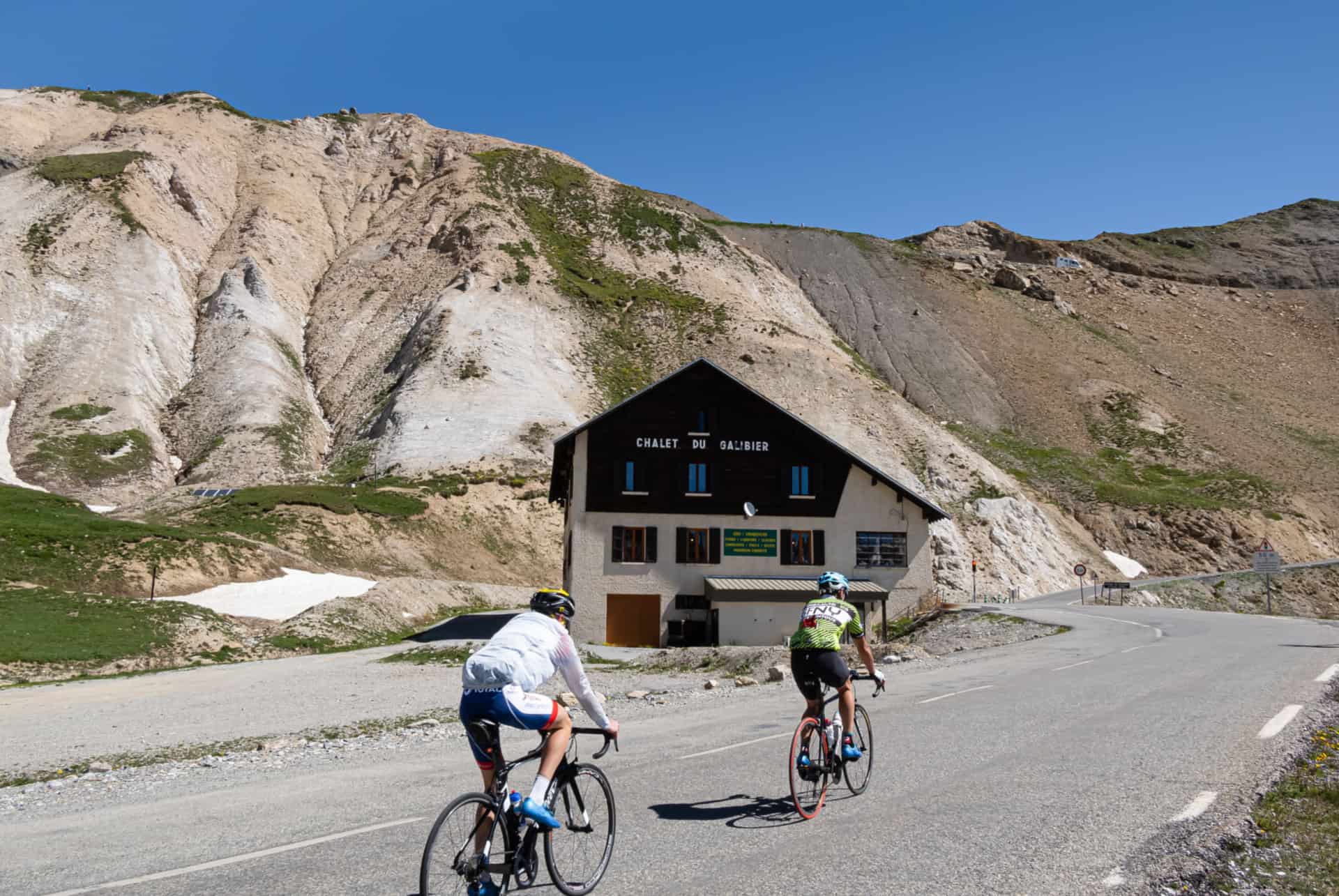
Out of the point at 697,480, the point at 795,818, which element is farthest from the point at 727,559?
the point at 795,818

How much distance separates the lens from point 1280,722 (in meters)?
12.7

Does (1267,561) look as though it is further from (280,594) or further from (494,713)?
(494,713)

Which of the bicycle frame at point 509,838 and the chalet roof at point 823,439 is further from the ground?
the chalet roof at point 823,439

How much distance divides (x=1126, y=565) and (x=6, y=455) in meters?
88.4

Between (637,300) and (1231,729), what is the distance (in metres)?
94.9

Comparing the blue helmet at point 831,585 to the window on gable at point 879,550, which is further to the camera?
the window on gable at point 879,550

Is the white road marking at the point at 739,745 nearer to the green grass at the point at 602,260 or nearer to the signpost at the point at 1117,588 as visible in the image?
the signpost at the point at 1117,588

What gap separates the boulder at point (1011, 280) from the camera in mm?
128625

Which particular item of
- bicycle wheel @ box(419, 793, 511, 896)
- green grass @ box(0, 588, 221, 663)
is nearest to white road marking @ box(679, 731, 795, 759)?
bicycle wheel @ box(419, 793, 511, 896)

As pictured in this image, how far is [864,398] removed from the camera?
8375cm

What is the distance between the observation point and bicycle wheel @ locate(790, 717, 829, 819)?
8656mm

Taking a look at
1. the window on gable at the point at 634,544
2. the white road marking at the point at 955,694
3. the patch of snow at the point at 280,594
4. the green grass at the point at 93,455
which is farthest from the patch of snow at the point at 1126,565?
Answer: the green grass at the point at 93,455

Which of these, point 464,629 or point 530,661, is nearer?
point 530,661

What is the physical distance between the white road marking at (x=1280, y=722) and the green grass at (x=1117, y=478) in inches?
2765
